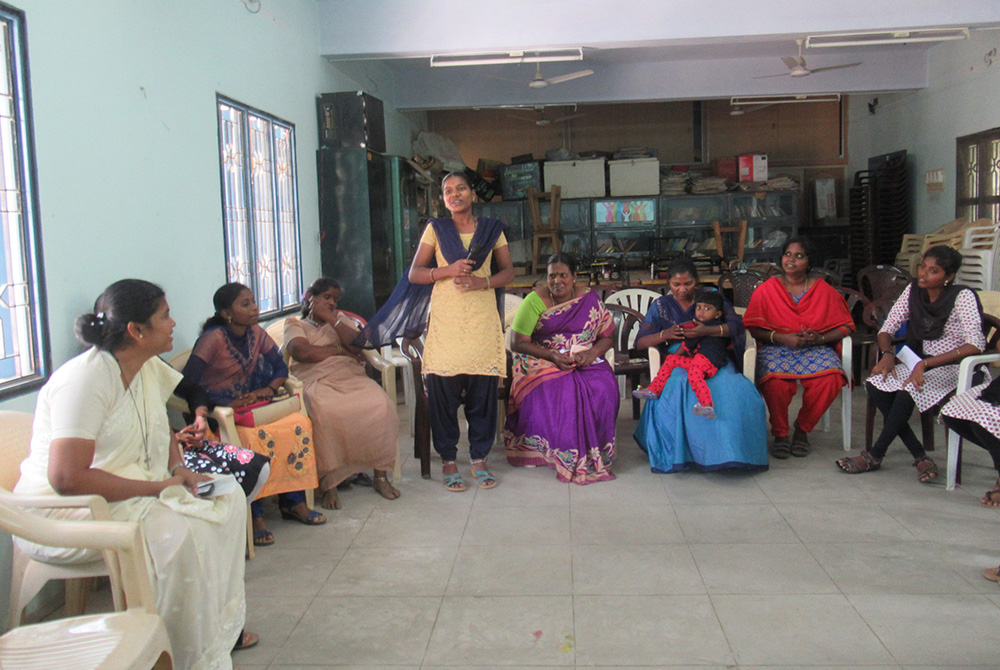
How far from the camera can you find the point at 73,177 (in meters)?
3.07

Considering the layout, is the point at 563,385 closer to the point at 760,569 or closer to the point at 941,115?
the point at 760,569

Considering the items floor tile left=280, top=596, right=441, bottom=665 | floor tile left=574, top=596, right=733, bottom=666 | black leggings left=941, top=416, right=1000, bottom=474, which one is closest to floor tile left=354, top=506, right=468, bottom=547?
floor tile left=280, top=596, right=441, bottom=665

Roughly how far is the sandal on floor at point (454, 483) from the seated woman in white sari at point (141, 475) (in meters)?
1.71

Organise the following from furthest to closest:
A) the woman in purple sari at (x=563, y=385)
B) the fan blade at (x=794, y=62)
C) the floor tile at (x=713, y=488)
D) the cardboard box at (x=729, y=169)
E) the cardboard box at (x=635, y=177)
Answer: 1. the cardboard box at (x=729, y=169)
2. the cardboard box at (x=635, y=177)
3. the fan blade at (x=794, y=62)
4. the woman in purple sari at (x=563, y=385)
5. the floor tile at (x=713, y=488)

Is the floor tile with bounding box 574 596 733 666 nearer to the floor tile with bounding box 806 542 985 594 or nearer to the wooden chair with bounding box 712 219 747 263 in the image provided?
the floor tile with bounding box 806 542 985 594

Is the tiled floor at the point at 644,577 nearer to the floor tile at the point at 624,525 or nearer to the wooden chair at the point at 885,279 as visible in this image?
the floor tile at the point at 624,525

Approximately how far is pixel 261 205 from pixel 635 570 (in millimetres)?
3395

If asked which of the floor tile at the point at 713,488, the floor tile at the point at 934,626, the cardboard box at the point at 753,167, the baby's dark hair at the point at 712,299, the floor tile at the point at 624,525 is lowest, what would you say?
the floor tile at the point at 934,626

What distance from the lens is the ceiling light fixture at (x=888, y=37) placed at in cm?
622

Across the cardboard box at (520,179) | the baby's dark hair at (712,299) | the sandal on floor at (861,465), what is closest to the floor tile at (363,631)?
the baby's dark hair at (712,299)

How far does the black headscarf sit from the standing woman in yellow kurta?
207 centimetres

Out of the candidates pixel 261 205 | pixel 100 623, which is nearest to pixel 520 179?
pixel 261 205

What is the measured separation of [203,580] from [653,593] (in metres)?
1.49

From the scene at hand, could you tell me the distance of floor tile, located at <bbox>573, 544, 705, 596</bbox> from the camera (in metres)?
2.93
